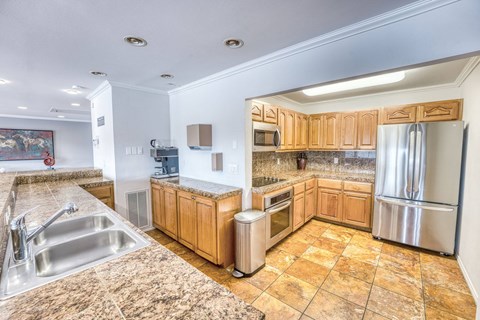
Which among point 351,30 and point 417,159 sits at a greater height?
Answer: point 351,30

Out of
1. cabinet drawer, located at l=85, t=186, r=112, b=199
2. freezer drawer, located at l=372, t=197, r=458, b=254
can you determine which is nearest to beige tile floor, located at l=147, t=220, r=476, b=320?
freezer drawer, located at l=372, t=197, r=458, b=254

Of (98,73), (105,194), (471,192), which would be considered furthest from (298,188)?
(98,73)

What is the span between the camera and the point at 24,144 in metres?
6.12

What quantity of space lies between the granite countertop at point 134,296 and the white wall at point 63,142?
7.73 m

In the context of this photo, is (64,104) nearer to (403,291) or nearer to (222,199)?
(222,199)

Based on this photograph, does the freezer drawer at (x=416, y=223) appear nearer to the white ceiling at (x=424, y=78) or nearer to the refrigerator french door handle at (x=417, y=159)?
the refrigerator french door handle at (x=417, y=159)

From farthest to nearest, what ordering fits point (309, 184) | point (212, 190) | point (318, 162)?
point (318, 162), point (309, 184), point (212, 190)

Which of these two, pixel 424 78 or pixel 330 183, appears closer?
pixel 424 78

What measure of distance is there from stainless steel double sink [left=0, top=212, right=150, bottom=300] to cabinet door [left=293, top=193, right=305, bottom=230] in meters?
2.45

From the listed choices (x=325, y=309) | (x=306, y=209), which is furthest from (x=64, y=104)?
(x=325, y=309)

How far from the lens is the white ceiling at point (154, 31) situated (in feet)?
4.62

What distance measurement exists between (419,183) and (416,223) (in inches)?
21.9

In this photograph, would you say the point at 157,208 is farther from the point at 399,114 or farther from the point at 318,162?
the point at 399,114

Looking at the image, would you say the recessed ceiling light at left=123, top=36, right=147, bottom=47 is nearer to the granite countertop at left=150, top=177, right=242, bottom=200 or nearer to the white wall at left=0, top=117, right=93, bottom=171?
the granite countertop at left=150, top=177, right=242, bottom=200
